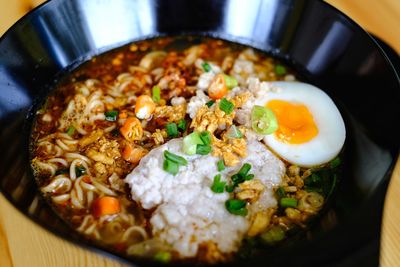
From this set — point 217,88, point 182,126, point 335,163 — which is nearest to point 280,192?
point 335,163

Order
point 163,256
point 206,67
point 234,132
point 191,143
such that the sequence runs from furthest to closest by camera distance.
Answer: point 206,67, point 234,132, point 191,143, point 163,256

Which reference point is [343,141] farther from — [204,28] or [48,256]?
[48,256]

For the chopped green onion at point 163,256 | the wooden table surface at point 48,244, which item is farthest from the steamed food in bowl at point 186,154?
the wooden table surface at point 48,244

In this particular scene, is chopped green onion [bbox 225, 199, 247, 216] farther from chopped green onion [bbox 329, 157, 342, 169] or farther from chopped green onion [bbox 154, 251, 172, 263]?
chopped green onion [bbox 329, 157, 342, 169]

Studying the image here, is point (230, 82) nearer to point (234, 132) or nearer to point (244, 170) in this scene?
point (234, 132)

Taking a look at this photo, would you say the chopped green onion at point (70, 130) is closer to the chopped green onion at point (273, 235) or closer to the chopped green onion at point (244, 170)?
the chopped green onion at point (244, 170)

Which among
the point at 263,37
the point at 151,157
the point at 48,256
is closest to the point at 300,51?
the point at 263,37
